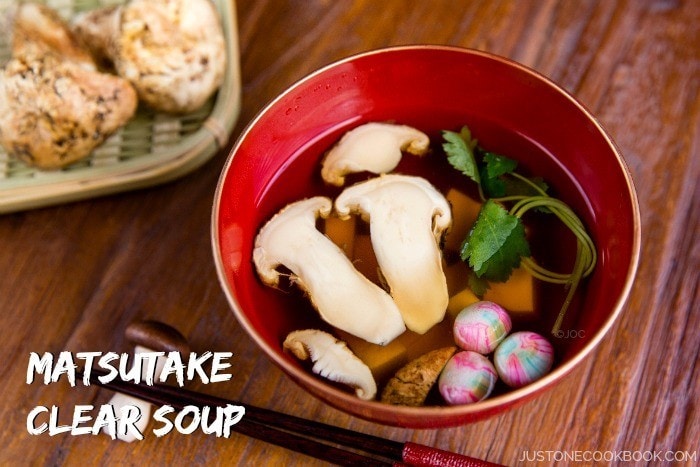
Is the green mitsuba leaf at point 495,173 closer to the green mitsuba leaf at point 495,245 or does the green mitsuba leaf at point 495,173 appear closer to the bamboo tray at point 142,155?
the green mitsuba leaf at point 495,245

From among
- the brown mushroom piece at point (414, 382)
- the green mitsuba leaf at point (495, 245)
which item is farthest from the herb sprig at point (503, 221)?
the brown mushroom piece at point (414, 382)

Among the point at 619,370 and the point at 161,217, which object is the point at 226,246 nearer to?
the point at 161,217

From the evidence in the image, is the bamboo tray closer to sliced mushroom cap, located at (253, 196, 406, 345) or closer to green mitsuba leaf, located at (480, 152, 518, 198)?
sliced mushroom cap, located at (253, 196, 406, 345)

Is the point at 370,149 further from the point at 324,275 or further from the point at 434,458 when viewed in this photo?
the point at 434,458

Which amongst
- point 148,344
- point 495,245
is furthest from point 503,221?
point 148,344

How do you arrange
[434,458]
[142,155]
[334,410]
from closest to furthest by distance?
[434,458] < [334,410] < [142,155]

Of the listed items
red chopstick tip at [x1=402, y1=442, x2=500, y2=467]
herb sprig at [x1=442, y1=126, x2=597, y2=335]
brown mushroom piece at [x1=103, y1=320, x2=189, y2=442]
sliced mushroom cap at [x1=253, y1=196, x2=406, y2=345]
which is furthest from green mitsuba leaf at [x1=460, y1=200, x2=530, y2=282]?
brown mushroom piece at [x1=103, y1=320, x2=189, y2=442]
